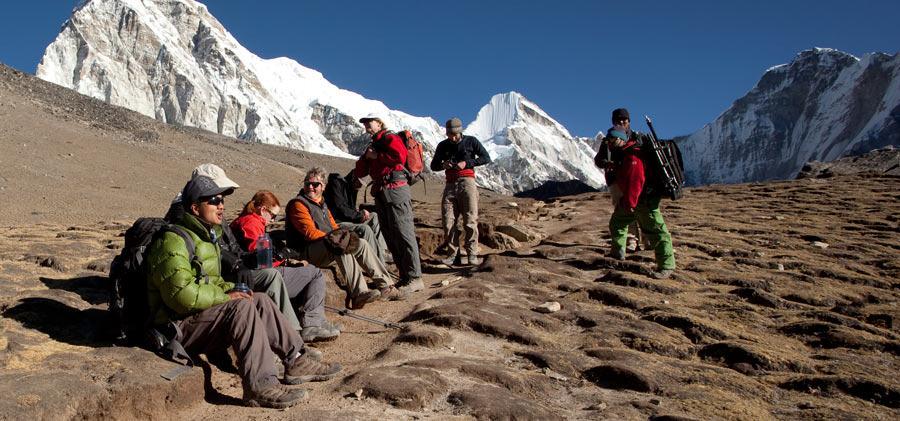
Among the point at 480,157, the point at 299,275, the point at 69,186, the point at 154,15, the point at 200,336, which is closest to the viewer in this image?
the point at 200,336

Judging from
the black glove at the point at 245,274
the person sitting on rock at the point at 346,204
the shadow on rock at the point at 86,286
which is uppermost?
the person sitting on rock at the point at 346,204

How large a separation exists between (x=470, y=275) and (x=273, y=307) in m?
3.59

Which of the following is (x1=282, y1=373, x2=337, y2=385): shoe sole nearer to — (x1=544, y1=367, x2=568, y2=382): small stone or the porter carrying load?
(x1=544, y1=367, x2=568, y2=382): small stone

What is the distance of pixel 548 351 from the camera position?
16.4ft

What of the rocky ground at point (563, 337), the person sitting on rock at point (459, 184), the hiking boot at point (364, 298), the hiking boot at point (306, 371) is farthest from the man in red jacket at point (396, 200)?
the hiking boot at point (306, 371)

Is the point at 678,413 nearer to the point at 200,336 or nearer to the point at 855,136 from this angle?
the point at 200,336

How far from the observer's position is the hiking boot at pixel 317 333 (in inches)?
216

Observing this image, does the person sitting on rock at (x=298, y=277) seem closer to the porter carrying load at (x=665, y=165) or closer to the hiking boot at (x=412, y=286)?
the hiking boot at (x=412, y=286)

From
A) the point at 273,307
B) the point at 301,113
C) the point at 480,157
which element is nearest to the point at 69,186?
the point at 480,157

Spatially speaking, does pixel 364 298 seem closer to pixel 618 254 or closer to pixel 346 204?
pixel 346 204

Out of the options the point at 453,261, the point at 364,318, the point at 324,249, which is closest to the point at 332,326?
the point at 364,318

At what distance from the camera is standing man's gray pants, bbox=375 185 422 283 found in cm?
729

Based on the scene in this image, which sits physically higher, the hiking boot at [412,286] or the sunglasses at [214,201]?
the sunglasses at [214,201]

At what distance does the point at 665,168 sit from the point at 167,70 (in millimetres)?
151162
